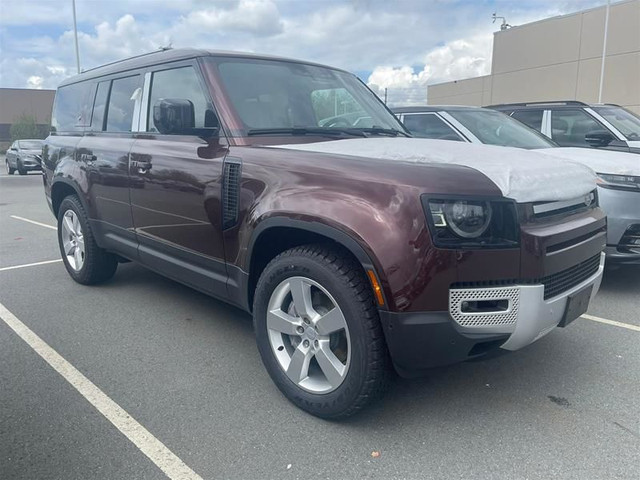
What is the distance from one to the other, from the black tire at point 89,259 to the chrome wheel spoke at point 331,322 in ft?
9.76

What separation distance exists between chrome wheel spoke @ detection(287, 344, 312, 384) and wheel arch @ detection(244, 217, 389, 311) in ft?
1.65

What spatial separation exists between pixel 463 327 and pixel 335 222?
0.76m

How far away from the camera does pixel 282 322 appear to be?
9.43 feet

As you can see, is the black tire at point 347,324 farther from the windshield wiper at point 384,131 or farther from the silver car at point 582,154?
the silver car at point 582,154

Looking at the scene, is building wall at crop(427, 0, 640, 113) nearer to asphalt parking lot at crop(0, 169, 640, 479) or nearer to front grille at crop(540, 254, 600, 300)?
asphalt parking lot at crop(0, 169, 640, 479)

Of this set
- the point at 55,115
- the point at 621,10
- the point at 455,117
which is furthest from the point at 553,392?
the point at 621,10

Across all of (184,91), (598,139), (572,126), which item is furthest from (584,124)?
(184,91)

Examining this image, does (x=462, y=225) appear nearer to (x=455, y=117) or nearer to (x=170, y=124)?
(x=170, y=124)

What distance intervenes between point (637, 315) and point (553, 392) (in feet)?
5.62

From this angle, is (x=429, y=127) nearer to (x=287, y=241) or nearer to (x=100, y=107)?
(x=100, y=107)

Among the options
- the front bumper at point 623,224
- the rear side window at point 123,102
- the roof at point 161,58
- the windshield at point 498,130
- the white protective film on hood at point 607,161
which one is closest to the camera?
the roof at point 161,58

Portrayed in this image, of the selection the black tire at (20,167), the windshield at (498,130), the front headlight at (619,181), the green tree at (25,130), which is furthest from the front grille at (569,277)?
the green tree at (25,130)

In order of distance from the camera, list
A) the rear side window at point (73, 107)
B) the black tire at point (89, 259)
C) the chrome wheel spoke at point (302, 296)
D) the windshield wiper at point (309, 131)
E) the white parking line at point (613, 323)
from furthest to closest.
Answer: the rear side window at point (73, 107) < the black tire at point (89, 259) < the white parking line at point (613, 323) < the windshield wiper at point (309, 131) < the chrome wheel spoke at point (302, 296)

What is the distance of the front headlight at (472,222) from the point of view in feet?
7.62
